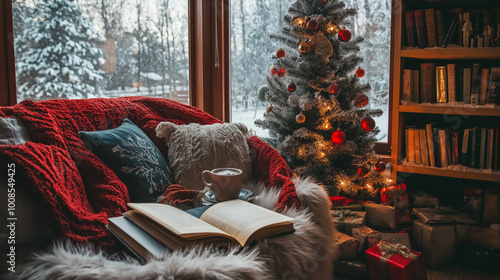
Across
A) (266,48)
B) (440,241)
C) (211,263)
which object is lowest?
(440,241)

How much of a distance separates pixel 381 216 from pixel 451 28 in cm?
105

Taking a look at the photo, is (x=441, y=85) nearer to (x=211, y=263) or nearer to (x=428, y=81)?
(x=428, y=81)

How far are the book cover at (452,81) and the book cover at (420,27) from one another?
180 mm

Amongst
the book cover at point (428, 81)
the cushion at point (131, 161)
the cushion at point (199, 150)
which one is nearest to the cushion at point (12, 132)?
the cushion at point (131, 161)

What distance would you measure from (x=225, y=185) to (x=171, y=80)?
1454 mm

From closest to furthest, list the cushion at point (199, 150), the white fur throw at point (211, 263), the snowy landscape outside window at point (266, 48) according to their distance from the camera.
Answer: the white fur throw at point (211, 263) → the cushion at point (199, 150) → the snowy landscape outside window at point (266, 48)

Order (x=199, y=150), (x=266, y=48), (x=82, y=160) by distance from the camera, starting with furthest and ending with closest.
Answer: (x=266, y=48) → (x=199, y=150) → (x=82, y=160)

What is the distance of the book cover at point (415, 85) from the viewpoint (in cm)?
222

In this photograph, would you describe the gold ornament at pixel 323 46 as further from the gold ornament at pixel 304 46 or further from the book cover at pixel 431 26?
the book cover at pixel 431 26

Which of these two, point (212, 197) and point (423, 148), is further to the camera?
point (423, 148)

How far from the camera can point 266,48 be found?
2729mm

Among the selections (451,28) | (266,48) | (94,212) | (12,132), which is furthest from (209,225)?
(266,48)

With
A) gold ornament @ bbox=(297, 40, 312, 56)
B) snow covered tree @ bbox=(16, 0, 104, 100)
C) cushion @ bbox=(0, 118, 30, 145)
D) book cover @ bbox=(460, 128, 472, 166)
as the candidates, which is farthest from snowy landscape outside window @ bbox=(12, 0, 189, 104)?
book cover @ bbox=(460, 128, 472, 166)

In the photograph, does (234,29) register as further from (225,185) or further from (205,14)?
(225,185)
